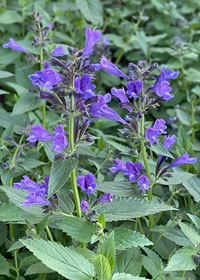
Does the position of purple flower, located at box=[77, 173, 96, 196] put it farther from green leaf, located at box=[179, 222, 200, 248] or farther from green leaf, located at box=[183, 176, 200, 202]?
green leaf, located at box=[183, 176, 200, 202]

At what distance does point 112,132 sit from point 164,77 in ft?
4.85

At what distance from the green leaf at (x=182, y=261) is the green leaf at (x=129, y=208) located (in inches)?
7.3

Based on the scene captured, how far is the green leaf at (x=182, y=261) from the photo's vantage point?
1.67 m

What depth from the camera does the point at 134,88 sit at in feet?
5.94

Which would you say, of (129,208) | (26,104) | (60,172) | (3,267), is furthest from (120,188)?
(26,104)

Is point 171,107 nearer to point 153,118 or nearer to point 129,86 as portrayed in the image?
point 153,118

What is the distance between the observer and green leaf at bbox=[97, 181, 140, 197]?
78.0 inches

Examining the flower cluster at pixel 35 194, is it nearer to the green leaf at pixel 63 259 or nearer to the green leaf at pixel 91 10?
the green leaf at pixel 63 259

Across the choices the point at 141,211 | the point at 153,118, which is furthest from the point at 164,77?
the point at 153,118

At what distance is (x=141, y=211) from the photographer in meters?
1.74

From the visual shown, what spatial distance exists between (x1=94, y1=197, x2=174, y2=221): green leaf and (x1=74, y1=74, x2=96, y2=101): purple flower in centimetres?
48

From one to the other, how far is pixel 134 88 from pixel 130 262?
72cm

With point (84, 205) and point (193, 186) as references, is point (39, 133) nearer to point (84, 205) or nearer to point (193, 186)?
point (84, 205)

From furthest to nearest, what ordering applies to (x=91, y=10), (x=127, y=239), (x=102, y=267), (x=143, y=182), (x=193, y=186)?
(x=91, y=10), (x=193, y=186), (x=143, y=182), (x=127, y=239), (x=102, y=267)
